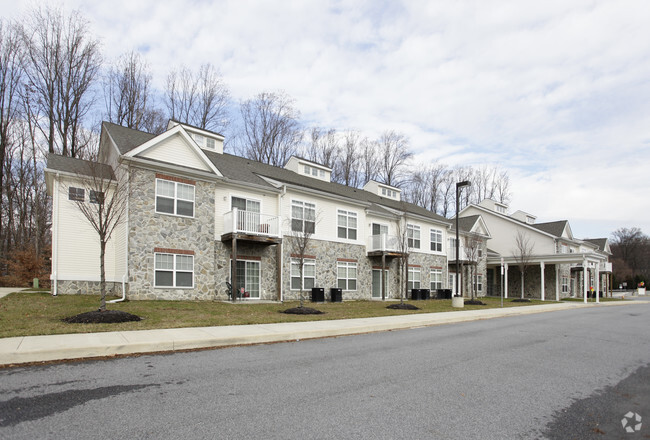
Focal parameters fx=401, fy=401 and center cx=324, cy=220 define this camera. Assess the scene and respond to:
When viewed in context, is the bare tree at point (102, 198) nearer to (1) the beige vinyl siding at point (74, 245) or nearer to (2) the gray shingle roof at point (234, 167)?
(1) the beige vinyl siding at point (74, 245)

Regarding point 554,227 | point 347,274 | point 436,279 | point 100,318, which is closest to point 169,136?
point 100,318

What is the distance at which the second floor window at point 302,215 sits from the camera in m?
22.2

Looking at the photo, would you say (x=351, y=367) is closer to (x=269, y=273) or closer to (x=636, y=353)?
(x=636, y=353)

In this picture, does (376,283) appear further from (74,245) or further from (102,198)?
(102,198)

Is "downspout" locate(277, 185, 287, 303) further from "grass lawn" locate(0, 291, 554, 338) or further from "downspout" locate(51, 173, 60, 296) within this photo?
"downspout" locate(51, 173, 60, 296)

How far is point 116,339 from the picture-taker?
8328 mm

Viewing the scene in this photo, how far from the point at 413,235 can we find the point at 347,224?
7.10 m

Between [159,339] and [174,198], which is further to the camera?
[174,198]

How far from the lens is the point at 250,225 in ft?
64.5

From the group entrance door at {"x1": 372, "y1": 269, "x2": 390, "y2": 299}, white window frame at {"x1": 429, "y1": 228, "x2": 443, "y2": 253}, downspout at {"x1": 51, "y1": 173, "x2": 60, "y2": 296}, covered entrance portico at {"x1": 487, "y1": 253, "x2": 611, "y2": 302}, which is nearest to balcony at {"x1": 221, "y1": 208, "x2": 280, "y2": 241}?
downspout at {"x1": 51, "y1": 173, "x2": 60, "y2": 296}

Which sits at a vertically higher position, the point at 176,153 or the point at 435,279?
the point at 176,153

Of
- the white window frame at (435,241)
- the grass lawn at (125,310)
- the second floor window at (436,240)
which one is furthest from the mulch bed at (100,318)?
the second floor window at (436,240)

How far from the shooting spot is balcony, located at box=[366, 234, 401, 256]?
A: 26.0 metres

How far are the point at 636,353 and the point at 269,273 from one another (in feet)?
50.5
